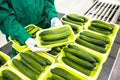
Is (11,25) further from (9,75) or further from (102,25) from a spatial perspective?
(102,25)

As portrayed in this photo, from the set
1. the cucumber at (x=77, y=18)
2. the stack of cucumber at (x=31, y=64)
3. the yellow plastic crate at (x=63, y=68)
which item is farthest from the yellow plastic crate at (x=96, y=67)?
the cucumber at (x=77, y=18)

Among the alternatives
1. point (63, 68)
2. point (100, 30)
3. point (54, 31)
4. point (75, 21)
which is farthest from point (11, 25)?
point (100, 30)

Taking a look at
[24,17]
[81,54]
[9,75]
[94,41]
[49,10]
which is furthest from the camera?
[49,10]

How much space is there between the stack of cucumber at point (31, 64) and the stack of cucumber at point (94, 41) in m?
0.32

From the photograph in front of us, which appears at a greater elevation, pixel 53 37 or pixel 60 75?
pixel 53 37

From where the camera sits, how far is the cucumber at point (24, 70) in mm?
1044

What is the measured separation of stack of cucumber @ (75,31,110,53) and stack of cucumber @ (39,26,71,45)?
0.12 meters

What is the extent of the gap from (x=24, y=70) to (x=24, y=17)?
0.48 metres

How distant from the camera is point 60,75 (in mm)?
1057

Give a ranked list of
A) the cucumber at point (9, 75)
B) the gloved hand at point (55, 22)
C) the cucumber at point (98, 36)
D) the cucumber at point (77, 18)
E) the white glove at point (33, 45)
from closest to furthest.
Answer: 1. the cucumber at point (9, 75)
2. the white glove at point (33, 45)
3. the cucumber at point (98, 36)
4. the gloved hand at point (55, 22)
5. the cucumber at point (77, 18)

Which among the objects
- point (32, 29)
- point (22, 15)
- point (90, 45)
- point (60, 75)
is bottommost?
point (60, 75)

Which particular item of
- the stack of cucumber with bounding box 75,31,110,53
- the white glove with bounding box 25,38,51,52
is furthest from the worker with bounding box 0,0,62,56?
the stack of cucumber with bounding box 75,31,110,53

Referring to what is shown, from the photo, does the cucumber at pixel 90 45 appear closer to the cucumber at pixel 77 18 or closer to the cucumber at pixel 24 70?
the cucumber at pixel 77 18

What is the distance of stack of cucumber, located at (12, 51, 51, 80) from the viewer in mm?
1068
